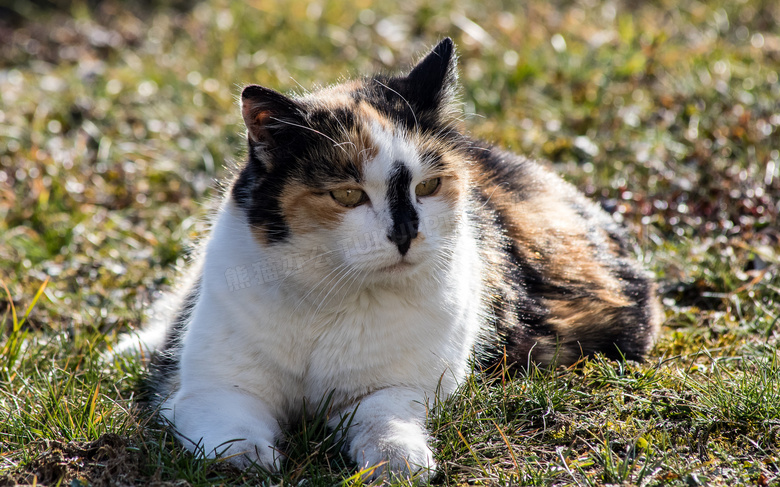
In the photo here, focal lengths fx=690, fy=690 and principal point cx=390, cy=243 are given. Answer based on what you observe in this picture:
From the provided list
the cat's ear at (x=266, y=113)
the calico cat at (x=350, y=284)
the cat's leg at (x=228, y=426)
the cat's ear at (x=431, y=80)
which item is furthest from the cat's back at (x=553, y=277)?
the cat's leg at (x=228, y=426)

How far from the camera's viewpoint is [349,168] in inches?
94.7

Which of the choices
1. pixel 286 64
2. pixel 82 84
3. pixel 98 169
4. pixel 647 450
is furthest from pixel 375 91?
pixel 82 84

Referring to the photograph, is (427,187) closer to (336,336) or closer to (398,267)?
(398,267)

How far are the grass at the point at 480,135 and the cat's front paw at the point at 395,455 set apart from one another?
0.32 ft

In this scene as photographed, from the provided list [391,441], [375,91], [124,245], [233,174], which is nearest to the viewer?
[391,441]

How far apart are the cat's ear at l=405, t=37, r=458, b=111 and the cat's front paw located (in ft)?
4.10

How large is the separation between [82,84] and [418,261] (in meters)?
Answer: 5.06

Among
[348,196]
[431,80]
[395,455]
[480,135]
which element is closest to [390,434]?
[395,455]

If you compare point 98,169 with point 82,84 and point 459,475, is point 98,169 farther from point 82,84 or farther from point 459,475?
point 459,475

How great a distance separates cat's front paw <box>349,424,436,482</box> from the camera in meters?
2.31

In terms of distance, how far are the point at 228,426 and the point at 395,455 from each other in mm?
601

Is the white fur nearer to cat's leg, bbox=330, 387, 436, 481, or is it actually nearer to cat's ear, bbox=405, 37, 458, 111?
cat's leg, bbox=330, 387, 436, 481

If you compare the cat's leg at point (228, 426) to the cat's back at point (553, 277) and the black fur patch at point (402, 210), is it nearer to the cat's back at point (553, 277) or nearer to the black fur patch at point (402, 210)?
the black fur patch at point (402, 210)

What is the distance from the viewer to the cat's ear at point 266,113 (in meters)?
2.41
